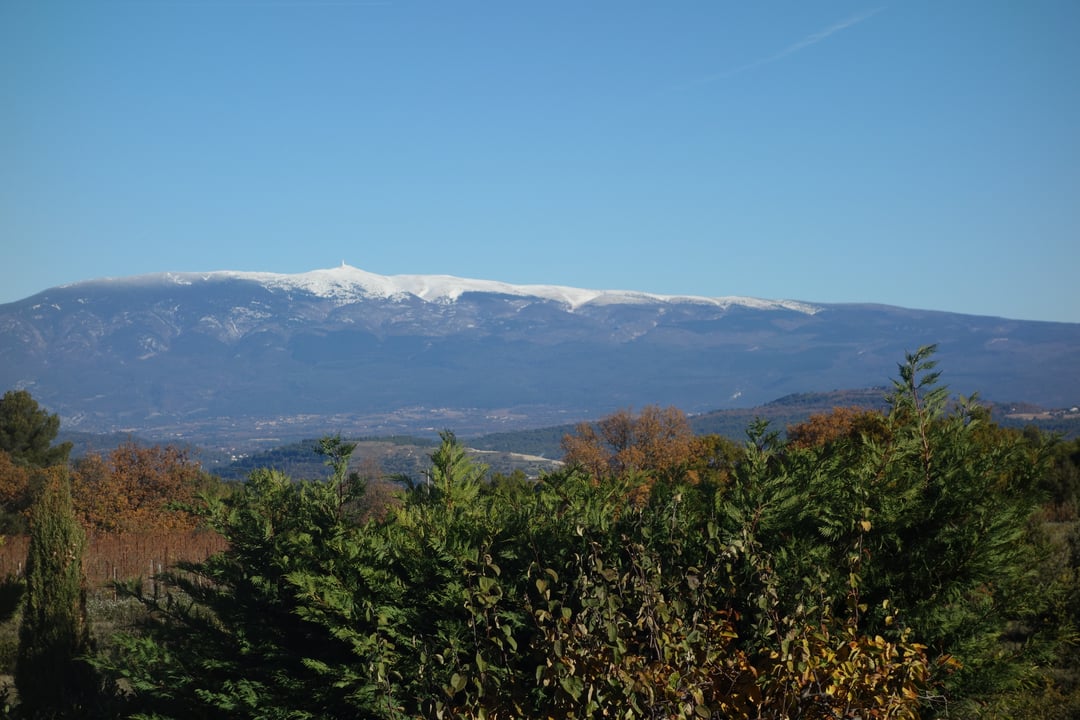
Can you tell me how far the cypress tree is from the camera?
12.1m

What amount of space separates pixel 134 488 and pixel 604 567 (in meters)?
56.7

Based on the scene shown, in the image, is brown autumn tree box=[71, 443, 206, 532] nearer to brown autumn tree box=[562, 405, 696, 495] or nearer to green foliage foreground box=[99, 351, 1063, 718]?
brown autumn tree box=[562, 405, 696, 495]

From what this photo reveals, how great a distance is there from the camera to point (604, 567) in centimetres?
555

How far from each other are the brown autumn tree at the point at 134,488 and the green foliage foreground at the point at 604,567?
3802 centimetres

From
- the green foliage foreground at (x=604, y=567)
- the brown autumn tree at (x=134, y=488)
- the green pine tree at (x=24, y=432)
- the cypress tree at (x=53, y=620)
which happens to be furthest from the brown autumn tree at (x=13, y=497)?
the green foliage foreground at (x=604, y=567)

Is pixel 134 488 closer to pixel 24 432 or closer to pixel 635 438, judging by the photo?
pixel 24 432

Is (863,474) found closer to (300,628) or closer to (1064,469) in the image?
(300,628)

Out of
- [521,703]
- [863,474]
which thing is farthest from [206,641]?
[863,474]

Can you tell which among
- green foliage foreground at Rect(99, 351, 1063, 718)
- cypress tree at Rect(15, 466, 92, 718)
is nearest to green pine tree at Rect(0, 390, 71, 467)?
cypress tree at Rect(15, 466, 92, 718)

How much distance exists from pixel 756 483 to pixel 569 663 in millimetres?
3011

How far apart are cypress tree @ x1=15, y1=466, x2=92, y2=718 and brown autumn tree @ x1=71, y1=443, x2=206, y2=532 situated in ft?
104

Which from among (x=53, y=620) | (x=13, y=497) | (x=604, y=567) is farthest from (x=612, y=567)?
(x=13, y=497)

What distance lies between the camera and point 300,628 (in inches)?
305

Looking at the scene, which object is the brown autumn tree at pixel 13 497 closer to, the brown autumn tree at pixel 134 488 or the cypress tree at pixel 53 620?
the brown autumn tree at pixel 134 488
